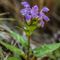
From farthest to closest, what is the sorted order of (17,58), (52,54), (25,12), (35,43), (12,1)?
(12,1) → (35,43) → (52,54) → (17,58) → (25,12)

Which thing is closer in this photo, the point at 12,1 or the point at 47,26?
the point at 12,1

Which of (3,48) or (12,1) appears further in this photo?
(12,1)

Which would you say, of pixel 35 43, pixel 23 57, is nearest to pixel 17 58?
pixel 23 57

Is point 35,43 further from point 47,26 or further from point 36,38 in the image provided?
point 47,26

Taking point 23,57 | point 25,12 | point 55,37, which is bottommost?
point 55,37

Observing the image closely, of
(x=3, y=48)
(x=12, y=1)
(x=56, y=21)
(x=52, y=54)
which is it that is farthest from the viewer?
(x=56, y=21)

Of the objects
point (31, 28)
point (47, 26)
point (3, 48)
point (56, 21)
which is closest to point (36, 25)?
point (31, 28)

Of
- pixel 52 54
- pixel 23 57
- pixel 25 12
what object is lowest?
pixel 52 54

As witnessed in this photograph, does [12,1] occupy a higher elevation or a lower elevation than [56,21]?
higher

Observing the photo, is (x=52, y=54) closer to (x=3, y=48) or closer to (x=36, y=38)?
(x=3, y=48)
